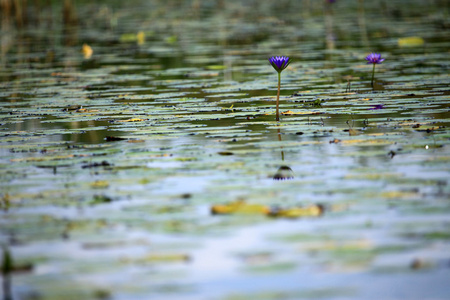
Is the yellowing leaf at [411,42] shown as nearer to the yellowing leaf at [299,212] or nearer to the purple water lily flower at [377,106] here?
the purple water lily flower at [377,106]

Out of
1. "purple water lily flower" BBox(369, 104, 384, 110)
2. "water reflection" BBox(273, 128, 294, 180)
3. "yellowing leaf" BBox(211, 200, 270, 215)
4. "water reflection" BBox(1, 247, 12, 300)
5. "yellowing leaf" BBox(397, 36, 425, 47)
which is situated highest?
"yellowing leaf" BBox(397, 36, 425, 47)

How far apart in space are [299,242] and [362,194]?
22.3 inches

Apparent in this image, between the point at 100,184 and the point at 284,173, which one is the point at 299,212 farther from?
the point at 100,184

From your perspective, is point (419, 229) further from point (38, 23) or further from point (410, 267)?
point (38, 23)

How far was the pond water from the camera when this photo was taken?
2061 millimetres

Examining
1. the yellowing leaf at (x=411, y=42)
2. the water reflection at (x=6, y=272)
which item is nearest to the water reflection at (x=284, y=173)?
the water reflection at (x=6, y=272)

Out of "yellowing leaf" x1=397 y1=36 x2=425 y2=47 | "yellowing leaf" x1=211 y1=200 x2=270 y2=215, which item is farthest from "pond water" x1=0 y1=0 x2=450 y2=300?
"yellowing leaf" x1=397 y1=36 x2=425 y2=47

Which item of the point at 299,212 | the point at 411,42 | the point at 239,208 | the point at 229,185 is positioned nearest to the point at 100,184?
the point at 229,185

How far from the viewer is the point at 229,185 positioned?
2961 millimetres

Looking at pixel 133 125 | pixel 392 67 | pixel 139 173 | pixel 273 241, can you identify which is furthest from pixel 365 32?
pixel 273 241

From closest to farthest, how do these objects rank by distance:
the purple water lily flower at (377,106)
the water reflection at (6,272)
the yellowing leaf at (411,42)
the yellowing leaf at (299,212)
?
the water reflection at (6,272) → the yellowing leaf at (299,212) → the purple water lily flower at (377,106) → the yellowing leaf at (411,42)

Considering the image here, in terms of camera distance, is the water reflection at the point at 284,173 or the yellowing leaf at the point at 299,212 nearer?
the yellowing leaf at the point at 299,212

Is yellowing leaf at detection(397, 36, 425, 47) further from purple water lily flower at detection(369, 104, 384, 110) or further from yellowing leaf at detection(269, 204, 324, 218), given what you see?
yellowing leaf at detection(269, 204, 324, 218)

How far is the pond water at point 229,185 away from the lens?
2061mm
